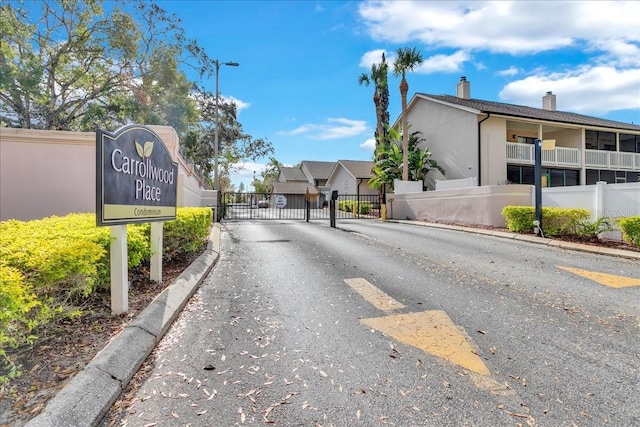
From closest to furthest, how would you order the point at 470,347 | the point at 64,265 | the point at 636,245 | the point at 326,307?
the point at 64,265 < the point at 470,347 < the point at 326,307 < the point at 636,245

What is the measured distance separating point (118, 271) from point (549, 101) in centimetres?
3164

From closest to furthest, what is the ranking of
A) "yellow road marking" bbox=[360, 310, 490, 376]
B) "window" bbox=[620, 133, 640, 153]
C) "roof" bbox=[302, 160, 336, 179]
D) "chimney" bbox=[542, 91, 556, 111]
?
"yellow road marking" bbox=[360, 310, 490, 376] → "window" bbox=[620, 133, 640, 153] → "chimney" bbox=[542, 91, 556, 111] → "roof" bbox=[302, 160, 336, 179]

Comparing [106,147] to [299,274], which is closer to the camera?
[106,147]

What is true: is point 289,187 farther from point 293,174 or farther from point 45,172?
point 45,172

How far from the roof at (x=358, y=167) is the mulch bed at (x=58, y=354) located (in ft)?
104

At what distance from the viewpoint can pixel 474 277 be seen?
6004mm

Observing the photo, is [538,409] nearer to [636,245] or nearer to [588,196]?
[636,245]

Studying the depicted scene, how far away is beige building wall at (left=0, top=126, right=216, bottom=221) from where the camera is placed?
30.2 feet

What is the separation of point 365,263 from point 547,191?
843 centimetres

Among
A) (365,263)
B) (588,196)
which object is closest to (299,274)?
(365,263)

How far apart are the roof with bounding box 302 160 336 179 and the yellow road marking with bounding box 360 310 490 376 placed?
150 feet

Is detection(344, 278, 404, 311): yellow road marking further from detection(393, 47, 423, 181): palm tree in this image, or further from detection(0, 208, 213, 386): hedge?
detection(393, 47, 423, 181): palm tree

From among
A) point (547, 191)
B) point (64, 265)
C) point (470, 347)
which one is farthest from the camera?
point (547, 191)

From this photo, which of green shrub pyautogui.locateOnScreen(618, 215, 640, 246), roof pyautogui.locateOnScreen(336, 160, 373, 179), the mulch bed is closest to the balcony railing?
green shrub pyautogui.locateOnScreen(618, 215, 640, 246)
